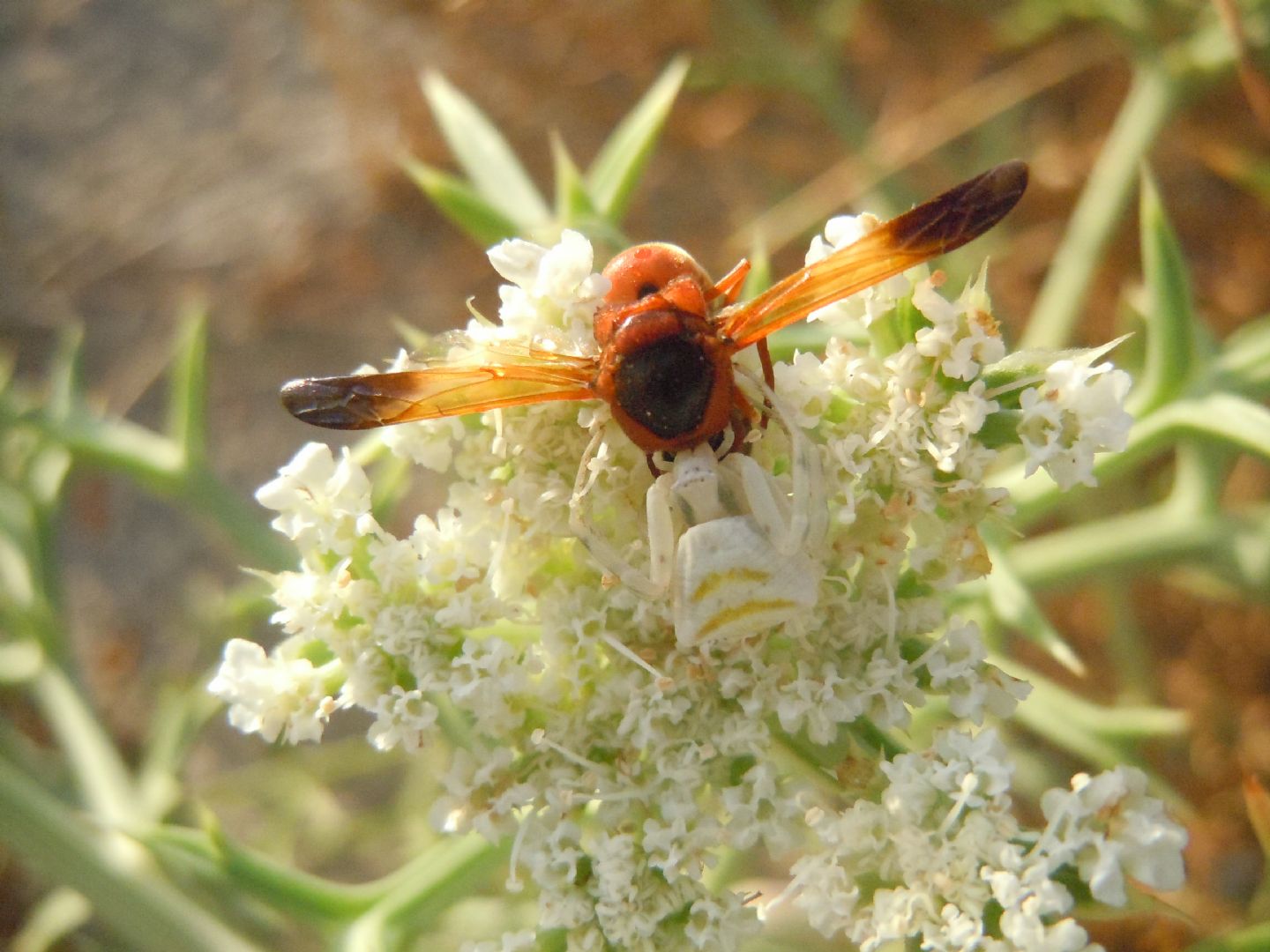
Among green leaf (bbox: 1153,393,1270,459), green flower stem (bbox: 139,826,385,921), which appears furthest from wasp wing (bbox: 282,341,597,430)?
green leaf (bbox: 1153,393,1270,459)

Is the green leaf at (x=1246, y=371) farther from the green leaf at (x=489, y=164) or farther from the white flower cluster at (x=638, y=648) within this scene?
the green leaf at (x=489, y=164)

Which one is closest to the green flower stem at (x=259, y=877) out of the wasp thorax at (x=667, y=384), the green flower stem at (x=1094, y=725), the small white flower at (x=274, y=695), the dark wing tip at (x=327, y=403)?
the small white flower at (x=274, y=695)

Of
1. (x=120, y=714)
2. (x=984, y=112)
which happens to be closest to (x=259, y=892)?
(x=120, y=714)

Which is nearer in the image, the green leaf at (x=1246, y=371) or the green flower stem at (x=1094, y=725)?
the green leaf at (x=1246, y=371)

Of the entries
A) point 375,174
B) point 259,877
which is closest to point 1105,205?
point 259,877

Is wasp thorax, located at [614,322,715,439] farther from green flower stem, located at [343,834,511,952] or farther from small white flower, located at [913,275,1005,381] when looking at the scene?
green flower stem, located at [343,834,511,952]

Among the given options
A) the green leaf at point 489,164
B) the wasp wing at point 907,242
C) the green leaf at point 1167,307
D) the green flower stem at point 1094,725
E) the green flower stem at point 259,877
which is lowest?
the green flower stem at point 1094,725
